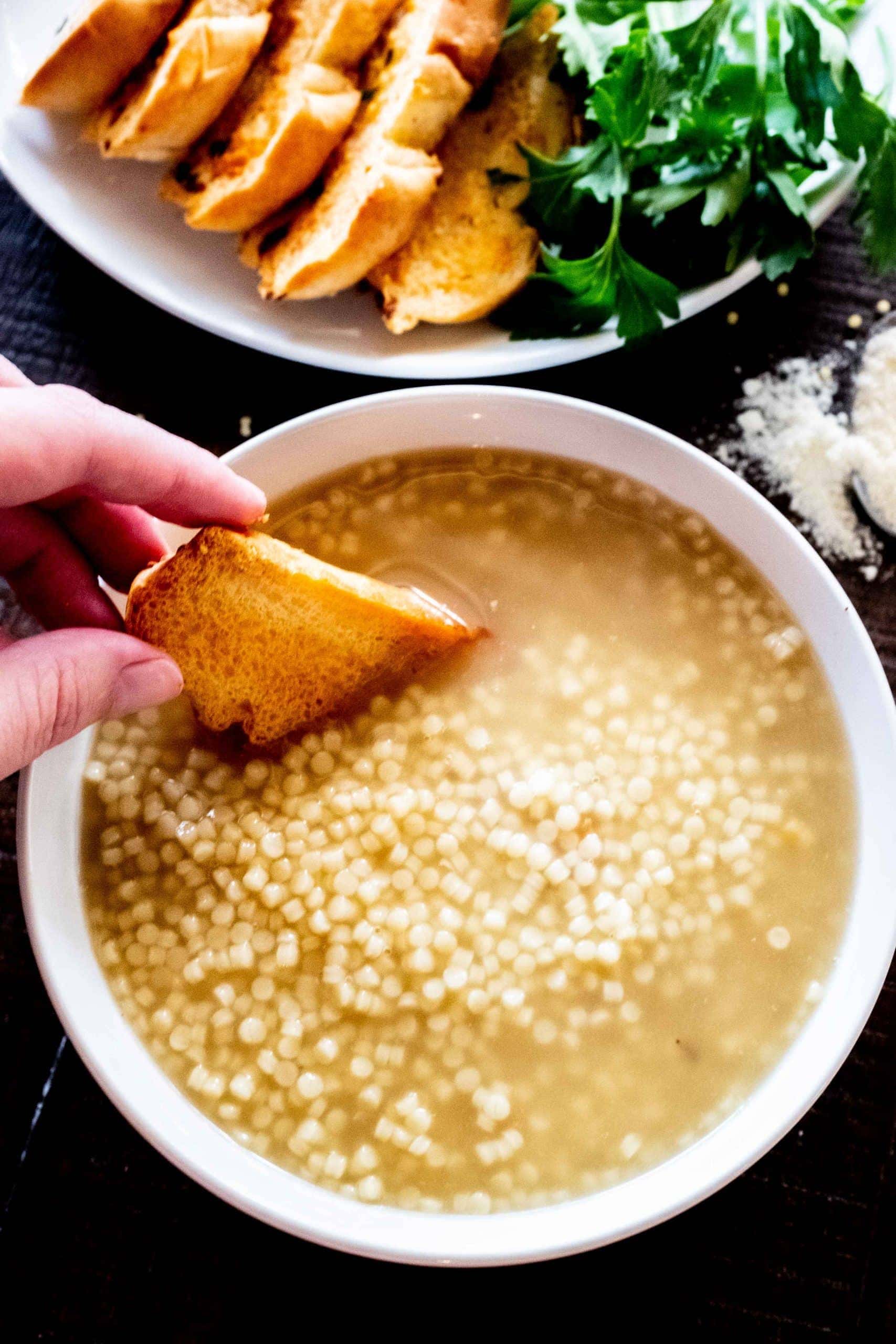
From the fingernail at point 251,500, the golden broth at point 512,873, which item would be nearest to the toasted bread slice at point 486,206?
the golden broth at point 512,873

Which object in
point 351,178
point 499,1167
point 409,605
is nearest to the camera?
point 499,1167

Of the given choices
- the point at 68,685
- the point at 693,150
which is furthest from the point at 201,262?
the point at 68,685

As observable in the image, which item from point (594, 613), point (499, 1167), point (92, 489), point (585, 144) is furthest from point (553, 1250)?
point (585, 144)

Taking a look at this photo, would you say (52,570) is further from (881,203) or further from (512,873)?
(881,203)

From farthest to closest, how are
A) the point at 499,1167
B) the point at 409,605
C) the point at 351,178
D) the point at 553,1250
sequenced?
the point at 351,178
the point at 409,605
the point at 499,1167
the point at 553,1250

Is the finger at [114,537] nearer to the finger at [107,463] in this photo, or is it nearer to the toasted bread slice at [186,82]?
the finger at [107,463]

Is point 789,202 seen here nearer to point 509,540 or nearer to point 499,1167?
point 509,540
